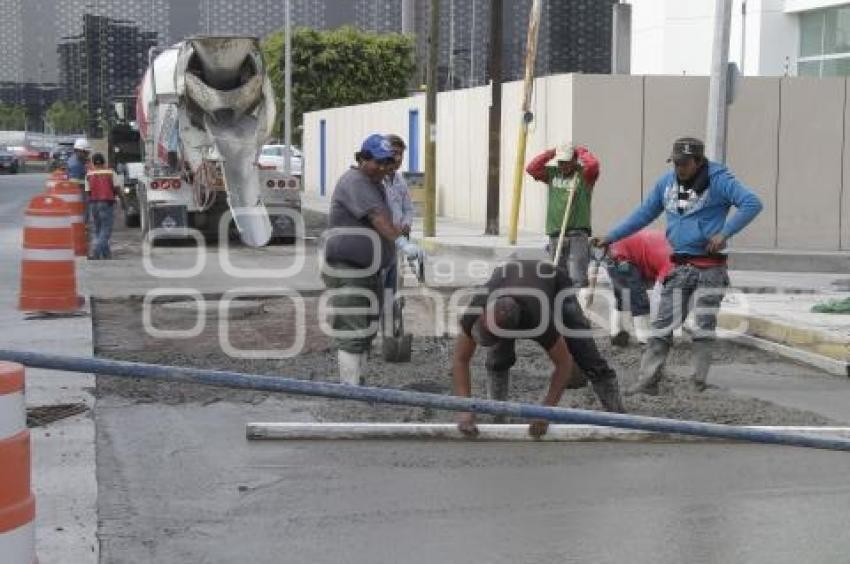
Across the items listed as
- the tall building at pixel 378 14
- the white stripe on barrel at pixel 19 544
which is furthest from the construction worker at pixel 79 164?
the tall building at pixel 378 14

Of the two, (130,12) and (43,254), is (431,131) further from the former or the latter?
(130,12)

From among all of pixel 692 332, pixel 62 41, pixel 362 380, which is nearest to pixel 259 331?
pixel 362 380

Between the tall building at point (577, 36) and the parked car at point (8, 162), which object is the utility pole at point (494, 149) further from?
the parked car at point (8, 162)

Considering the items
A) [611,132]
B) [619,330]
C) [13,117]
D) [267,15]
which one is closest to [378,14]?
[267,15]

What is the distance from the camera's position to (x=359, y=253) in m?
7.77

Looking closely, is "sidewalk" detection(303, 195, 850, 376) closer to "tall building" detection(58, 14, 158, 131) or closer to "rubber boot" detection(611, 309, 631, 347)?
"rubber boot" detection(611, 309, 631, 347)

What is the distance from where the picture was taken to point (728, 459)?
670 centimetres

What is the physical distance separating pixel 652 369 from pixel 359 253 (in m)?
2.14

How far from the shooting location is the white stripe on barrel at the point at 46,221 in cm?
1140

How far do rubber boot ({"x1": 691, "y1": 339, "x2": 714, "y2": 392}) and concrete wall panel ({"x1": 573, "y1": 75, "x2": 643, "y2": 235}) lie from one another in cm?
1156

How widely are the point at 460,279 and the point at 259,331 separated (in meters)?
5.39

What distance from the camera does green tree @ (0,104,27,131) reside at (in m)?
130

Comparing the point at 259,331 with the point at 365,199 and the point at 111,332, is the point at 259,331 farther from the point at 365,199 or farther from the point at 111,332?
the point at 365,199

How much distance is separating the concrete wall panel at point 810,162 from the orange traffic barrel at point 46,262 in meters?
12.6
